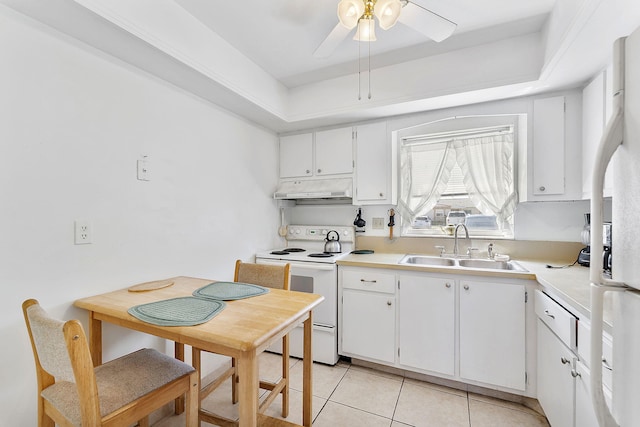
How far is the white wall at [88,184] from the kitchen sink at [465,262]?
170 centimetres

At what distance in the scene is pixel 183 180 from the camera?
80.1 inches

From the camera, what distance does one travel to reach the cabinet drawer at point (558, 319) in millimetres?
1295

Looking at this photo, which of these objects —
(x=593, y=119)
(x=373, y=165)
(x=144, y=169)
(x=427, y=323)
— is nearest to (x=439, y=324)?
(x=427, y=323)

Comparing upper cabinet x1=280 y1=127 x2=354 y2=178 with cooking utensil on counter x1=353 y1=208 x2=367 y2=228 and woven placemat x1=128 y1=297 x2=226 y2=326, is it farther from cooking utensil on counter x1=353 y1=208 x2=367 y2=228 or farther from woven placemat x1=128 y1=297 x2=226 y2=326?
woven placemat x1=128 y1=297 x2=226 y2=326

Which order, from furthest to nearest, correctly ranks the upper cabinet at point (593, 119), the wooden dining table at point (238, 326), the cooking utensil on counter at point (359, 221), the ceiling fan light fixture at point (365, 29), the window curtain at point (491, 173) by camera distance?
the cooking utensil on counter at point (359, 221) → the window curtain at point (491, 173) → the upper cabinet at point (593, 119) → the ceiling fan light fixture at point (365, 29) → the wooden dining table at point (238, 326)

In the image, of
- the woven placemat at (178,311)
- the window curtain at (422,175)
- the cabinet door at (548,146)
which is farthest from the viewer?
the window curtain at (422,175)

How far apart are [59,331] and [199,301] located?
1.82 ft

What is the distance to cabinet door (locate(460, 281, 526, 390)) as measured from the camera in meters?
1.85

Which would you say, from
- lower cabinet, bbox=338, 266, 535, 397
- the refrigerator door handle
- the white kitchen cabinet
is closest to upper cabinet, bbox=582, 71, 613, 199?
lower cabinet, bbox=338, 266, 535, 397

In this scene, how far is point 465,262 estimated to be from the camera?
239cm

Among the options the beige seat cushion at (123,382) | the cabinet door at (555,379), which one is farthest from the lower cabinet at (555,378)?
the beige seat cushion at (123,382)

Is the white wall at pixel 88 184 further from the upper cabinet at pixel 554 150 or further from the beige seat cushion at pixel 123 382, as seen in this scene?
the upper cabinet at pixel 554 150

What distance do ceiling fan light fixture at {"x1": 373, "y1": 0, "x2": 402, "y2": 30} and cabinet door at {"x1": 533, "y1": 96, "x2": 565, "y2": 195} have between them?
60.7 inches

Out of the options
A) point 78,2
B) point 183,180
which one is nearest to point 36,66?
point 78,2
